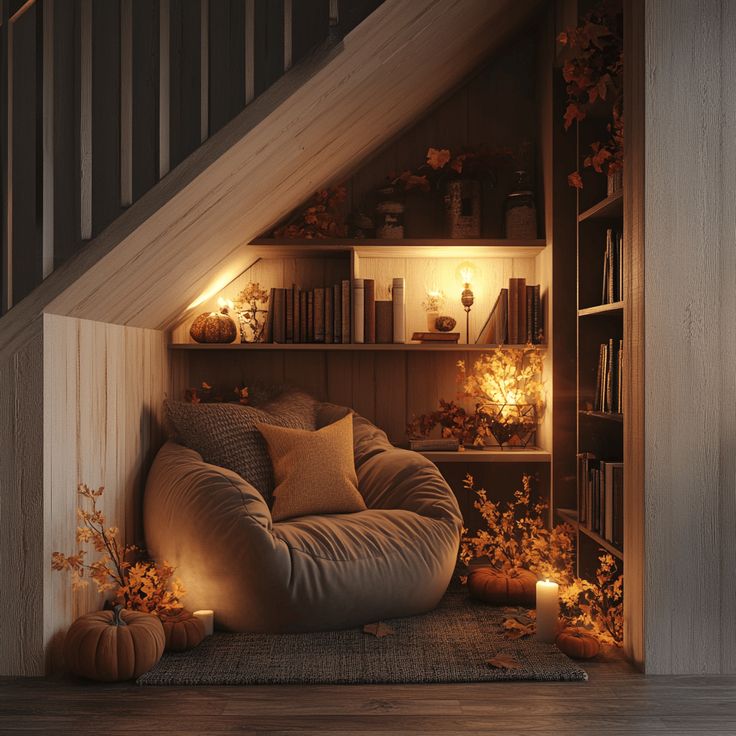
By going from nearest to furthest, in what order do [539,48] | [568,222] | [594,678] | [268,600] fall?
[594,678] < [268,600] < [568,222] < [539,48]

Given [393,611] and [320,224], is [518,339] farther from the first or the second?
[393,611]

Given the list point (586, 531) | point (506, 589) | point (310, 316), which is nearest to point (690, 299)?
point (586, 531)

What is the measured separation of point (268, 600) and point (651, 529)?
4.00 ft

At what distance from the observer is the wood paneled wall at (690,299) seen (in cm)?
255

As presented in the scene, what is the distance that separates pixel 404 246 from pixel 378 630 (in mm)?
1793

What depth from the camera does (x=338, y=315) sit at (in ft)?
13.0

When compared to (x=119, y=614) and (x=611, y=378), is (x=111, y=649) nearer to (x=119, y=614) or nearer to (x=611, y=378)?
(x=119, y=614)

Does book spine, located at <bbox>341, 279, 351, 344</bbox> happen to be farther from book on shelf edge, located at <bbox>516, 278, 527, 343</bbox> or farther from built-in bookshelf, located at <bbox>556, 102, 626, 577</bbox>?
built-in bookshelf, located at <bbox>556, 102, 626, 577</bbox>

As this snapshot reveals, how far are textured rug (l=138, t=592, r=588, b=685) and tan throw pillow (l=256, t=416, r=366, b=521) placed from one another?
55 cm

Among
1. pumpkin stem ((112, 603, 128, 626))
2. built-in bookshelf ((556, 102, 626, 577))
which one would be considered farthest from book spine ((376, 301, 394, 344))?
pumpkin stem ((112, 603, 128, 626))

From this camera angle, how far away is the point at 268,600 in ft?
9.11

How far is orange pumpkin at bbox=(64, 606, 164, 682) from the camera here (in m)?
2.41

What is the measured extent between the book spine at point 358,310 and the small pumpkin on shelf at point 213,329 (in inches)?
22.9

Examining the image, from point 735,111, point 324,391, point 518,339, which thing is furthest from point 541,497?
point 735,111
